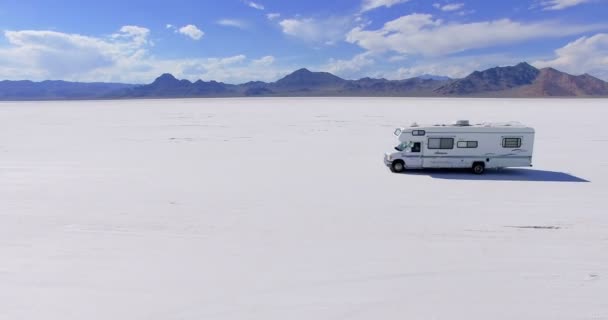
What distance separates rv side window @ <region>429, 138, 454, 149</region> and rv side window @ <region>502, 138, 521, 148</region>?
6.59ft

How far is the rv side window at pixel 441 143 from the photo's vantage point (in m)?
14.7

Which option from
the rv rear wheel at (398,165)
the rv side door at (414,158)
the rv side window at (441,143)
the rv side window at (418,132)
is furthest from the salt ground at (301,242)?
the rv side window at (418,132)

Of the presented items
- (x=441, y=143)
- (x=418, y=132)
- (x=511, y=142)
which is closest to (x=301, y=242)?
(x=418, y=132)

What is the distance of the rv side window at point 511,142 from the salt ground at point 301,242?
116 cm

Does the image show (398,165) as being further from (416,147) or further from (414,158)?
(416,147)

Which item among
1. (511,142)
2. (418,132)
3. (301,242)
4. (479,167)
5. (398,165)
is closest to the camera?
(301,242)

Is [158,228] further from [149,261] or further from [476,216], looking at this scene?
[476,216]

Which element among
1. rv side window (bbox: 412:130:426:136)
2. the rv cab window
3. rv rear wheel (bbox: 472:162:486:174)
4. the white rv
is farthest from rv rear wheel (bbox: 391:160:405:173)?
rv rear wheel (bbox: 472:162:486:174)

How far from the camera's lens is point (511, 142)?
14539mm

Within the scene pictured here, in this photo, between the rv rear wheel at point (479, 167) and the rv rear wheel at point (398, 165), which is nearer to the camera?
the rv rear wheel at point (479, 167)

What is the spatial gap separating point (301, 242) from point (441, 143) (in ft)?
29.6

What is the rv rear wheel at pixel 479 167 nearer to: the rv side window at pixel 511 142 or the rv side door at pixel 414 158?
the rv side window at pixel 511 142

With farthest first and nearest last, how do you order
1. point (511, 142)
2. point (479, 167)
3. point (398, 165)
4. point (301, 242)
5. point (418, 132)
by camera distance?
point (398, 165) < point (418, 132) < point (479, 167) < point (511, 142) < point (301, 242)

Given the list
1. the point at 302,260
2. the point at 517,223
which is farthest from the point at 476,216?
the point at 302,260
